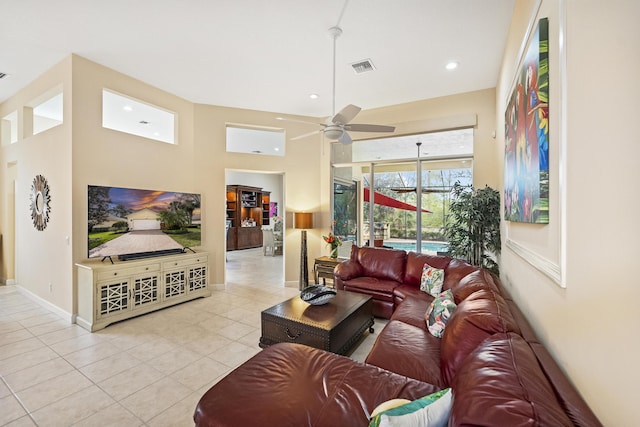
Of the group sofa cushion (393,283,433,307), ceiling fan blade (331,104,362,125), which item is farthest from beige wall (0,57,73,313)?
sofa cushion (393,283,433,307)

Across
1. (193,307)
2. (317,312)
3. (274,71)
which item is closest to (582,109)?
(317,312)

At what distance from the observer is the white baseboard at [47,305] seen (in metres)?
3.57

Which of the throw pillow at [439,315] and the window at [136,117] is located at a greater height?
the window at [136,117]

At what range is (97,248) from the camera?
3576 mm

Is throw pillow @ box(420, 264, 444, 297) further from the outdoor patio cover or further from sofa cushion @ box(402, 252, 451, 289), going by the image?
the outdoor patio cover

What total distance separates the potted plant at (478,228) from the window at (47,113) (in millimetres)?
6243

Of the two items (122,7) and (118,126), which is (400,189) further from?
(118,126)

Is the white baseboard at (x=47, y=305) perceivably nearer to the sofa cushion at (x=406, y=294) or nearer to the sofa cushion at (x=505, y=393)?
the sofa cushion at (x=406, y=294)

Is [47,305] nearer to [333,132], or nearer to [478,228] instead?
[333,132]

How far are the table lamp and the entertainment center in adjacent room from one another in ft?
17.5

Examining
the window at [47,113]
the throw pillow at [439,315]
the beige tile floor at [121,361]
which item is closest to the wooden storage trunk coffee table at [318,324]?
the beige tile floor at [121,361]

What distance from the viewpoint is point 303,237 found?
5188 mm

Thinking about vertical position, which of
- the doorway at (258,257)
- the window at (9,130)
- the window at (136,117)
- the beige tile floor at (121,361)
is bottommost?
the beige tile floor at (121,361)

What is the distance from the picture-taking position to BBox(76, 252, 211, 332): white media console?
11.0 ft
